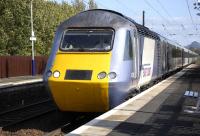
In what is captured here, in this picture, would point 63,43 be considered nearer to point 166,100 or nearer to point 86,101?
point 86,101

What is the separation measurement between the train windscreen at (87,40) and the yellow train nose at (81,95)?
47.6 inches

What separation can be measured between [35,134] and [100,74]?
7.58 ft

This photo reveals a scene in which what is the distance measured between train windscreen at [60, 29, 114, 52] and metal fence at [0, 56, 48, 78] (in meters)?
27.9

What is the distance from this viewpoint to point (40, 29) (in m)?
52.6

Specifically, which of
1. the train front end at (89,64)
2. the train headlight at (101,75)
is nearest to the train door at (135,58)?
the train front end at (89,64)

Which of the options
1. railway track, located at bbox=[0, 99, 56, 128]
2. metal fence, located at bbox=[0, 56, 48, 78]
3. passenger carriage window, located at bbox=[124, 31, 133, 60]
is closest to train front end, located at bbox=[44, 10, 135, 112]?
passenger carriage window, located at bbox=[124, 31, 133, 60]

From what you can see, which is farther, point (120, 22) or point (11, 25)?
point (11, 25)

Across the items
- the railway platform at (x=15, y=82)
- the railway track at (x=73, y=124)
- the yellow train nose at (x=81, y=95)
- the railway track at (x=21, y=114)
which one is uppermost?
the yellow train nose at (x=81, y=95)

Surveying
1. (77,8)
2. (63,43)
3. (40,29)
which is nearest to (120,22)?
(63,43)

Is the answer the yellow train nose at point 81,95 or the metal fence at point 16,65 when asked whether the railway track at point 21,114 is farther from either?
the metal fence at point 16,65

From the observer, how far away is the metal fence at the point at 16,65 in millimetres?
41562

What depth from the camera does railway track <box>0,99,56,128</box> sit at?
15.6 meters

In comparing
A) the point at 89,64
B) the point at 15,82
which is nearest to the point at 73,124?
the point at 89,64

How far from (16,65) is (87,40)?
102 feet
